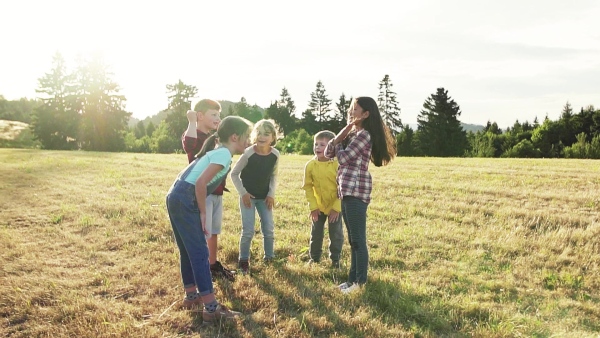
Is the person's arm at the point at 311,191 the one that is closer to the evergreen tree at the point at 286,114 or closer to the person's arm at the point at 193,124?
the person's arm at the point at 193,124

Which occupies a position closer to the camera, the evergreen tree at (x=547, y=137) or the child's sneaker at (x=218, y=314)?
the child's sneaker at (x=218, y=314)

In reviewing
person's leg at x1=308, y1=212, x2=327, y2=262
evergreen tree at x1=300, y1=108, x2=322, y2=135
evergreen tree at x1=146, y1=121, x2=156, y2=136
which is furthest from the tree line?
person's leg at x1=308, y1=212, x2=327, y2=262

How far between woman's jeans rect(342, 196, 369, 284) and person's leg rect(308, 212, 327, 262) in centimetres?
97

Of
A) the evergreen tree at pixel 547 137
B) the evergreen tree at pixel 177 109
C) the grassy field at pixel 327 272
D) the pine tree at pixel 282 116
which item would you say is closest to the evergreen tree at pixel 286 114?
the pine tree at pixel 282 116

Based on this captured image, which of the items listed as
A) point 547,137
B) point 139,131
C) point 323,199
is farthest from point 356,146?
point 139,131

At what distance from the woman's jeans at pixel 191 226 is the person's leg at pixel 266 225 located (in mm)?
1732

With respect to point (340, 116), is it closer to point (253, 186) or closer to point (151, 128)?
point (151, 128)

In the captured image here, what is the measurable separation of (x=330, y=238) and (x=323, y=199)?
0.60m

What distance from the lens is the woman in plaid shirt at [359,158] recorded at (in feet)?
14.8

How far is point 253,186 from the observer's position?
17.7ft

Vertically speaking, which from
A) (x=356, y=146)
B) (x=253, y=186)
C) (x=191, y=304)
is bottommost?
(x=191, y=304)

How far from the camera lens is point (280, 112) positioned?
7644 centimetres

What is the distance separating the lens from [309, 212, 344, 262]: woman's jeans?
5578 mm

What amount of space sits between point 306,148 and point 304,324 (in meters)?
53.2
